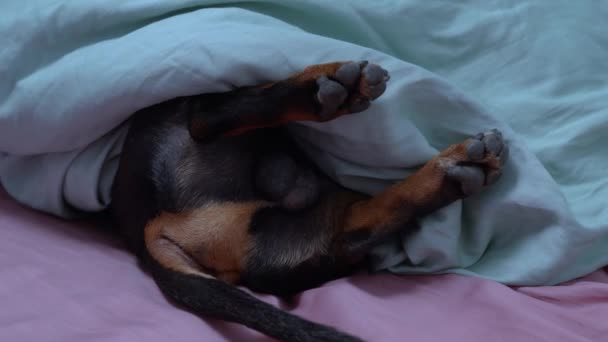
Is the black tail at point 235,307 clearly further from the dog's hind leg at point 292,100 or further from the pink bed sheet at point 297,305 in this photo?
the dog's hind leg at point 292,100

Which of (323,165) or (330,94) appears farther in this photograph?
(323,165)

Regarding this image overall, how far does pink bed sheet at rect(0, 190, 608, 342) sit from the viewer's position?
921 mm

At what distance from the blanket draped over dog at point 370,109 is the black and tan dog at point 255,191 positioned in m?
0.04

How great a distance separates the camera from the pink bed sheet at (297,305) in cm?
92

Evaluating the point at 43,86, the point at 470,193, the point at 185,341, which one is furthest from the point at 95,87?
the point at 470,193

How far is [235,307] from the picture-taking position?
938mm

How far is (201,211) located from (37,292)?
28 centimetres

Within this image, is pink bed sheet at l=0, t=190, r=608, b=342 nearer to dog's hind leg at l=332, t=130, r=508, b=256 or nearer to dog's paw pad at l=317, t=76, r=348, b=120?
dog's hind leg at l=332, t=130, r=508, b=256

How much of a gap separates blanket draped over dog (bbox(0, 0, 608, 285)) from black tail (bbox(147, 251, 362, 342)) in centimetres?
26

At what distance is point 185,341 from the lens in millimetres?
895

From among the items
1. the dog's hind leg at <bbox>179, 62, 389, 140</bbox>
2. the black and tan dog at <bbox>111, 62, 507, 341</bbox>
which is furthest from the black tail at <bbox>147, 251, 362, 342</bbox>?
the dog's hind leg at <bbox>179, 62, 389, 140</bbox>

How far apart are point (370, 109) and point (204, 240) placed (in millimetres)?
343

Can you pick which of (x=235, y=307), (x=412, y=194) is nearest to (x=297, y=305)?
(x=235, y=307)

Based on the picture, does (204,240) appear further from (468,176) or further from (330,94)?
(468,176)
